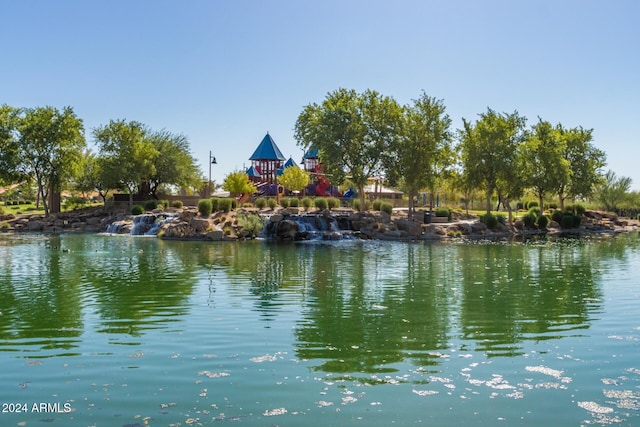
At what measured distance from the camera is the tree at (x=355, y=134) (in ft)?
167

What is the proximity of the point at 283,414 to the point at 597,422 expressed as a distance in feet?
12.8

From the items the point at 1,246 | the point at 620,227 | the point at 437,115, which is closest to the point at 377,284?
the point at 1,246

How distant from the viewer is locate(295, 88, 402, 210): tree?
51.0m

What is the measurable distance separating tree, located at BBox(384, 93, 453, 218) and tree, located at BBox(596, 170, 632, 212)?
1469 inches

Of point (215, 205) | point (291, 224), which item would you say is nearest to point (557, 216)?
point (291, 224)

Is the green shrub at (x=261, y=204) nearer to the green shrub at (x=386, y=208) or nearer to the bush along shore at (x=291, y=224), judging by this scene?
the bush along shore at (x=291, y=224)

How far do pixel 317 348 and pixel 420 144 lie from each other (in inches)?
1670

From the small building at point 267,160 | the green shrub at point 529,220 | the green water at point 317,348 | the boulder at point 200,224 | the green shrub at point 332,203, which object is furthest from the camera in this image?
the small building at point 267,160

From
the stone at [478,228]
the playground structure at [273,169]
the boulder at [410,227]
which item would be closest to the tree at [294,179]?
the playground structure at [273,169]

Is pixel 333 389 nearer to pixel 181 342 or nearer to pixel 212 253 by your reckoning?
pixel 181 342

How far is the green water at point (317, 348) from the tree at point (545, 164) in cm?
3866

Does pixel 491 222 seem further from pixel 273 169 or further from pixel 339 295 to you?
pixel 273 169

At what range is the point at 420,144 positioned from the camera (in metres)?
50.9

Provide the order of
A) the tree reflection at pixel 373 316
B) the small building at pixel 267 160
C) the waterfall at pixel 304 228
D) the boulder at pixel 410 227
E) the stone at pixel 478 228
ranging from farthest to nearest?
the small building at pixel 267 160
the stone at pixel 478 228
the boulder at pixel 410 227
the waterfall at pixel 304 228
the tree reflection at pixel 373 316
